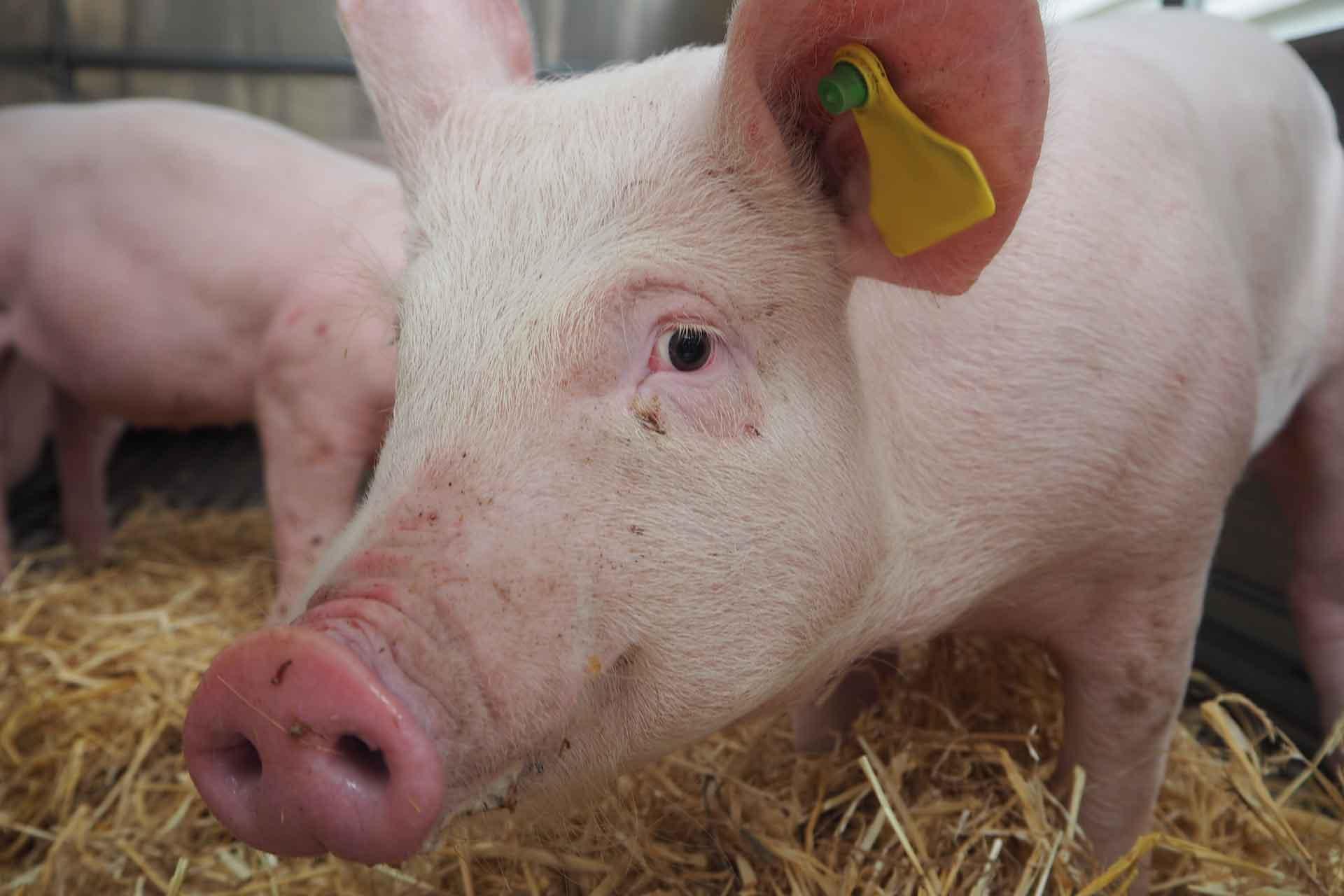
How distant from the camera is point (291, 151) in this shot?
2795 mm

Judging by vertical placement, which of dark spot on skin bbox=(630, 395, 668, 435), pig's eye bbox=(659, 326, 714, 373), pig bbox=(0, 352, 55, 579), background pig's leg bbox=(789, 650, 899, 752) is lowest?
pig bbox=(0, 352, 55, 579)

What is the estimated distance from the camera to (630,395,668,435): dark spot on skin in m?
0.98

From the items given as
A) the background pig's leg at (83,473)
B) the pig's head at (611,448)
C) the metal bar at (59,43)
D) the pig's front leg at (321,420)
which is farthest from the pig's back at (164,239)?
the pig's head at (611,448)

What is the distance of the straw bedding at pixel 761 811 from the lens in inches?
51.8

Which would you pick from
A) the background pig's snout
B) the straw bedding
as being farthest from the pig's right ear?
the straw bedding

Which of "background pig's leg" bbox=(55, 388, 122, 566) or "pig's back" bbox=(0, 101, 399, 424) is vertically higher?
"pig's back" bbox=(0, 101, 399, 424)

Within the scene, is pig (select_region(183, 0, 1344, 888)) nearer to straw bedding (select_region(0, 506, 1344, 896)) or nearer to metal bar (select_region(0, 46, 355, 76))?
straw bedding (select_region(0, 506, 1344, 896))

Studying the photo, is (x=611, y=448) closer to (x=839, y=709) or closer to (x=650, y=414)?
(x=650, y=414)

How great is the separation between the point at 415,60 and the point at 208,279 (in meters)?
1.59

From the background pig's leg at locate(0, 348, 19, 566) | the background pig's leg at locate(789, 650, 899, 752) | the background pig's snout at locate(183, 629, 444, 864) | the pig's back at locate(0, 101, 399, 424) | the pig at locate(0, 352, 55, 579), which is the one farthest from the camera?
the pig at locate(0, 352, 55, 579)

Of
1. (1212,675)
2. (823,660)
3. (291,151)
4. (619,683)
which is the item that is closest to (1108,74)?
(823,660)

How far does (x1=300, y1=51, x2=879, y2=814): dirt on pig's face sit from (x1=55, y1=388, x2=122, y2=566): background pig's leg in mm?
2739

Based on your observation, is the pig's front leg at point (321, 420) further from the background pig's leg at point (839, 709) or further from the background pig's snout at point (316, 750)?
the background pig's snout at point (316, 750)

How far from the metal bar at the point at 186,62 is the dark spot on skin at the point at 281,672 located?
377 centimetres
